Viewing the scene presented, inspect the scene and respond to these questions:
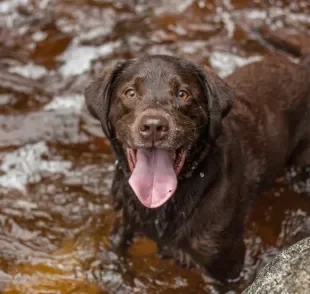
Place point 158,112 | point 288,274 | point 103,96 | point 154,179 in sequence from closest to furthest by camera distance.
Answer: point 288,274, point 158,112, point 154,179, point 103,96

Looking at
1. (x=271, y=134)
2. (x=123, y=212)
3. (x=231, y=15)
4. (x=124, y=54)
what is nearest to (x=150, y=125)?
(x=123, y=212)

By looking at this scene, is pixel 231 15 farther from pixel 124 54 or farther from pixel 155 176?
pixel 155 176

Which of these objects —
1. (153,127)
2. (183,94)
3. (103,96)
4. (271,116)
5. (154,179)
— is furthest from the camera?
(271,116)

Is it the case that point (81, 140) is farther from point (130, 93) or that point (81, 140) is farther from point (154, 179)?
point (154, 179)

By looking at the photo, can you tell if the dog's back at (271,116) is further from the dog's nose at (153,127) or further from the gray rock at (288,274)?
the gray rock at (288,274)

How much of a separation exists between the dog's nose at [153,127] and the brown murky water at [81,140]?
173 centimetres

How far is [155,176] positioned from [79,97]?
3.26 m

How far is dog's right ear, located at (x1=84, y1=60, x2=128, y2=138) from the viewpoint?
4316 mm

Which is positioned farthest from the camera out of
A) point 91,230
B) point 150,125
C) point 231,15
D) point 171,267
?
point 231,15

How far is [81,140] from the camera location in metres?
6.49

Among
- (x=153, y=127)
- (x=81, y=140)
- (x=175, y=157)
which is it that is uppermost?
(x=153, y=127)

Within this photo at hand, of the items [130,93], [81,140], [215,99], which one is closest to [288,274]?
[215,99]

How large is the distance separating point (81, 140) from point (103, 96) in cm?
224

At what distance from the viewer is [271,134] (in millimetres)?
4941
